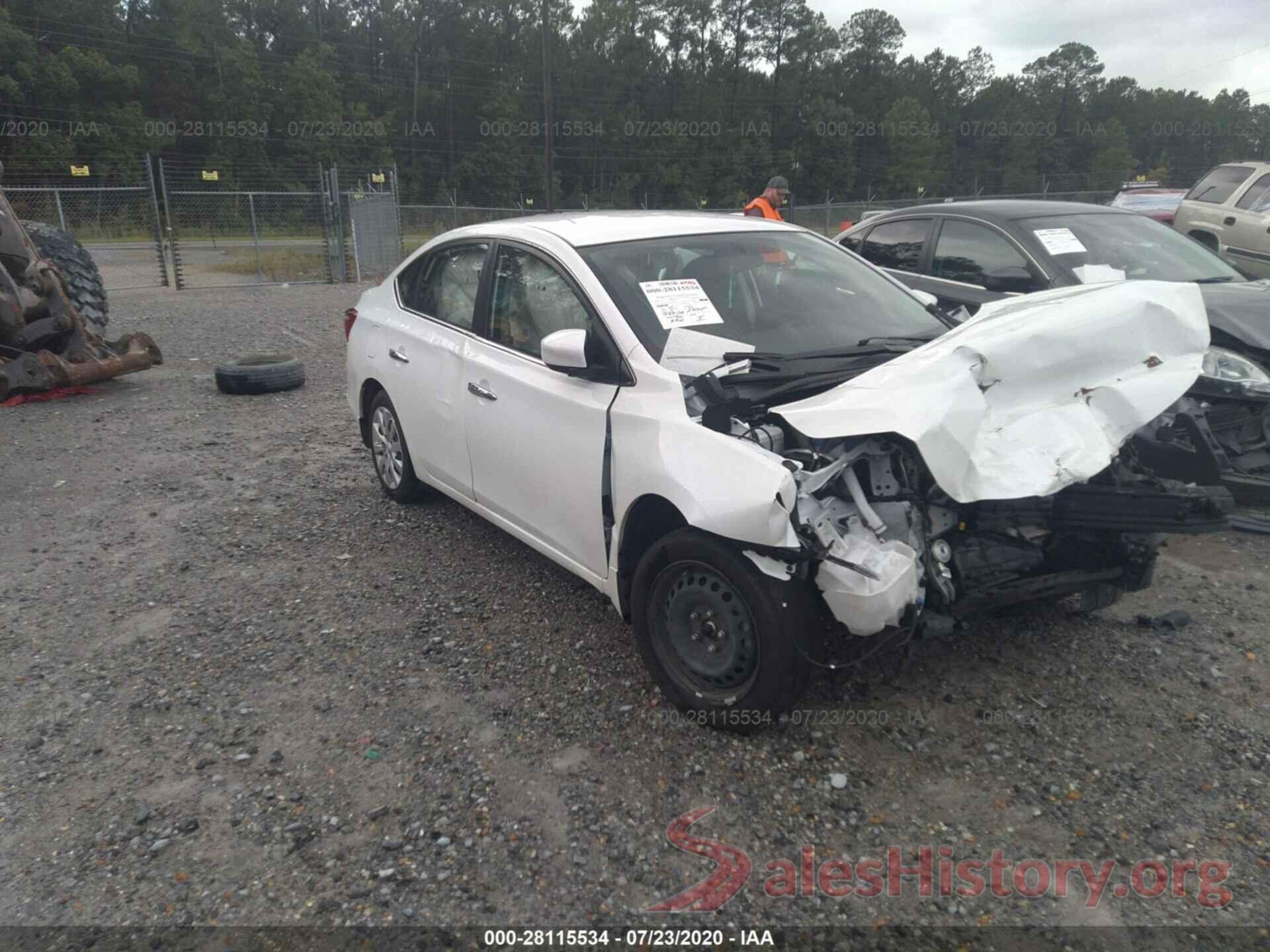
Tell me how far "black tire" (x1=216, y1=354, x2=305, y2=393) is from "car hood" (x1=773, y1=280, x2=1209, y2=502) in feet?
22.9

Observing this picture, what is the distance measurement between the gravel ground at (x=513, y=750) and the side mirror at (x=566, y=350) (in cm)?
124

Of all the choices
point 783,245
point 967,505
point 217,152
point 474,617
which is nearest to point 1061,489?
point 967,505

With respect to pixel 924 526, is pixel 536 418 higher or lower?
higher

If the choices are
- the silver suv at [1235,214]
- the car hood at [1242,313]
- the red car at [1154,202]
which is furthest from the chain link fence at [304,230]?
Answer: the car hood at [1242,313]

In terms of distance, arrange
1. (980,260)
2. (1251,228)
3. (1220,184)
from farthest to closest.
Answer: (1220,184)
(1251,228)
(980,260)

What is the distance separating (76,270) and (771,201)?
7.88 metres

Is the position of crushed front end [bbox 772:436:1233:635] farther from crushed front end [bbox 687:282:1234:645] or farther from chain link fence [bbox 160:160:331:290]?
chain link fence [bbox 160:160:331:290]

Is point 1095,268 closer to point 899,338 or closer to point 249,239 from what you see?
point 899,338

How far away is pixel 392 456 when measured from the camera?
5449 millimetres

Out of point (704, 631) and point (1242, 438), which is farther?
point (1242, 438)

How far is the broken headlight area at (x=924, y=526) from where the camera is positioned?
9.21 ft

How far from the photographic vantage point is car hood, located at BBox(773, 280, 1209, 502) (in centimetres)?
279

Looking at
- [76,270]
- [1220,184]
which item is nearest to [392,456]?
[76,270]

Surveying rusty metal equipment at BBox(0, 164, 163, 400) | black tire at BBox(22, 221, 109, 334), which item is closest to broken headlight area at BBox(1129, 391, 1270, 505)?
rusty metal equipment at BBox(0, 164, 163, 400)
